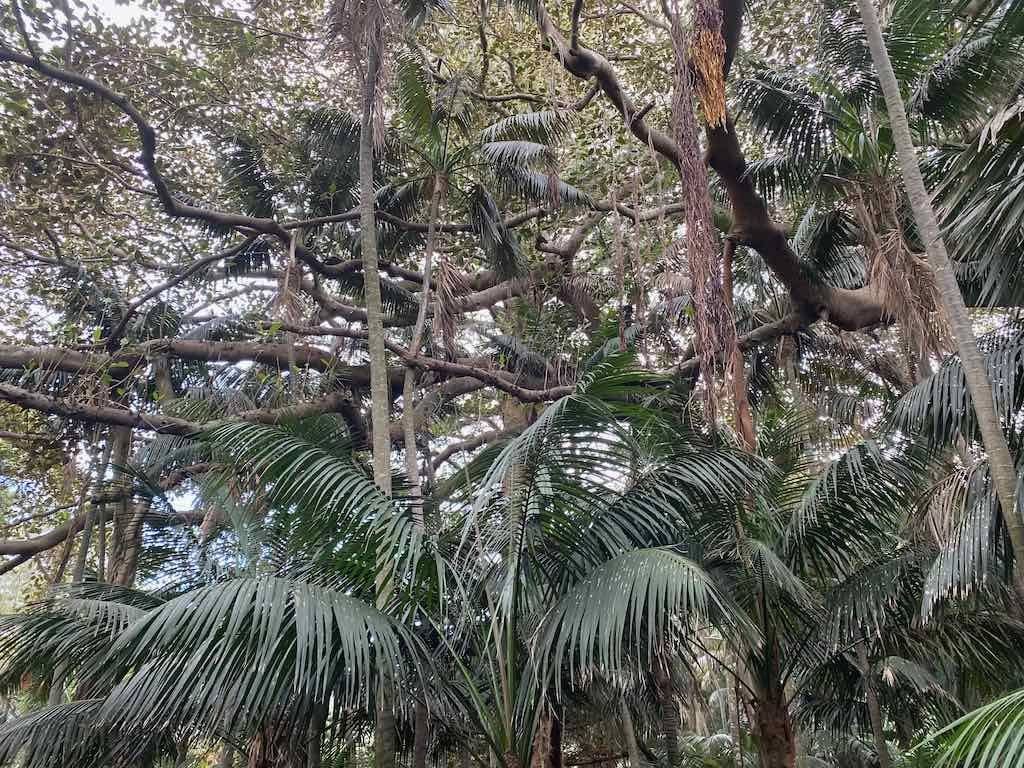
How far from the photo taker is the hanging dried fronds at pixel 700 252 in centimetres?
463

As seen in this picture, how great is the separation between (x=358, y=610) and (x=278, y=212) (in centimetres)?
561

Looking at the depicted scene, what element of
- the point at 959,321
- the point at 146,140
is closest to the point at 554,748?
the point at 959,321

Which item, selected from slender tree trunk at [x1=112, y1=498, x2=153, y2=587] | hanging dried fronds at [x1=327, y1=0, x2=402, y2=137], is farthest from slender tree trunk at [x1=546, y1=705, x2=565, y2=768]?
hanging dried fronds at [x1=327, y1=0, x2=402, y2=137]

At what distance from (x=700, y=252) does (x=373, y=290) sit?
2.57 m

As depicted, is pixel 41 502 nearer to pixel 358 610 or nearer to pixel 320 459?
pixel 320 459

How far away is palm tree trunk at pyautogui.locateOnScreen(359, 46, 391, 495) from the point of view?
5375 millimetres

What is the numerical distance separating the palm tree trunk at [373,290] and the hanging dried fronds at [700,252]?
7.23 ft

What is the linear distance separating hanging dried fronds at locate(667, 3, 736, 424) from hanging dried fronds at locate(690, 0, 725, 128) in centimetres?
9

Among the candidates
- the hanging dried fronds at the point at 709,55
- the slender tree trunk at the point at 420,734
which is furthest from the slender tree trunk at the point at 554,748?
the hanging dried fronds at the point at 709,55

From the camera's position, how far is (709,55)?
4.86 metres

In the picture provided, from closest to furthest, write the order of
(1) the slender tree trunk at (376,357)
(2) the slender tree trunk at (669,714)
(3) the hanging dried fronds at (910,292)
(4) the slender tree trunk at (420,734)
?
(1) the slender tree trunk at (376,357) < (4) the slender tree trunk at (420,734) < (3) the hanging dried fronds at (910,292) < (2) the slender tree trunk at (669,714)

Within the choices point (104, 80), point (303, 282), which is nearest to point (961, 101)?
point (303, 282)

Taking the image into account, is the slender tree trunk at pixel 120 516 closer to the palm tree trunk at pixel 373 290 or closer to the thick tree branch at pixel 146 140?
the palm tree trunk at pixel 373 290

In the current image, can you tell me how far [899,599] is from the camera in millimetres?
4980
